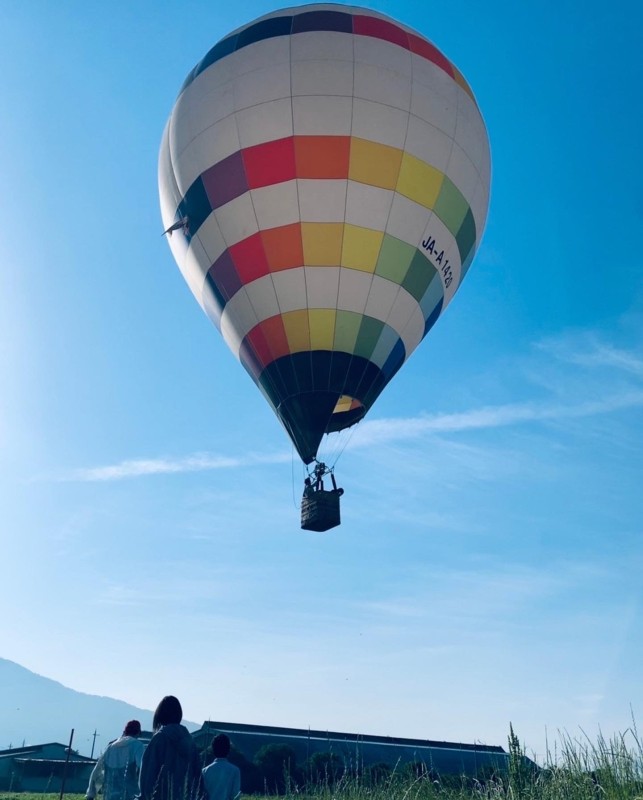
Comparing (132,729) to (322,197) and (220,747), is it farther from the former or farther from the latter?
(322,197)

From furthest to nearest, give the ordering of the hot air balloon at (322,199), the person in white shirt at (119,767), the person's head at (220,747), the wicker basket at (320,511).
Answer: the hot air balloon at (322,199), the wicker basket at (320,511), the person in white shirt at (119,767), the person's head at (220,747)

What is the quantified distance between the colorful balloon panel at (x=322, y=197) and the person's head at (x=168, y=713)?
13526mm

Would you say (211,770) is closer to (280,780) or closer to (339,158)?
(339,158)

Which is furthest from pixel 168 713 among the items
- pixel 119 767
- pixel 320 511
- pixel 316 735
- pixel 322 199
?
pixel 316 735

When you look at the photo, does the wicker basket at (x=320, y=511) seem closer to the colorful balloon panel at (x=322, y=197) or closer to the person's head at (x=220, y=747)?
the colorful balloon panel at (x=322, y=197)

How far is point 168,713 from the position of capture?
6156 mm

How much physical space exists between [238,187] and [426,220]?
5.19m

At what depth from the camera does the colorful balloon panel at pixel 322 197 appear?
773 inches

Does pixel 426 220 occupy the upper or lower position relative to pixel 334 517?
upper

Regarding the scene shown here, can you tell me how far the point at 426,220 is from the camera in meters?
20.5

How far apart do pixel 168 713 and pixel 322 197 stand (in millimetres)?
15590

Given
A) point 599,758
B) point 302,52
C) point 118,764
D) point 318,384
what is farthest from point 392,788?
point 302,52

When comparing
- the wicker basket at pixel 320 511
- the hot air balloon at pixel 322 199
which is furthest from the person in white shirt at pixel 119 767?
the hot air balloon at pixel 322 199

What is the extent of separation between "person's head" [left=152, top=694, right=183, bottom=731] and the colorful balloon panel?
13526 mm
